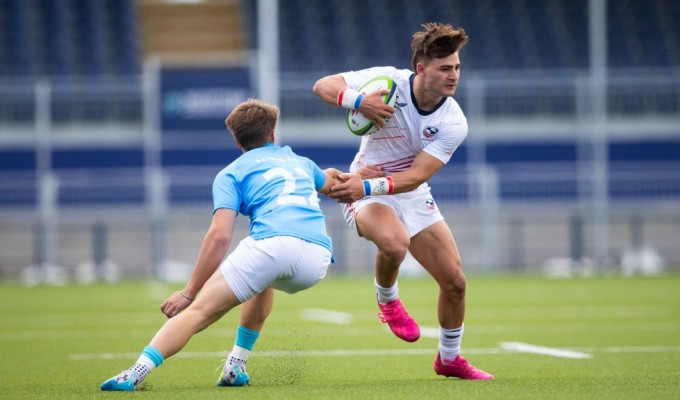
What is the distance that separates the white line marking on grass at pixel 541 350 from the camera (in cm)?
856

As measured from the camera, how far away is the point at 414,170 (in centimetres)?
729

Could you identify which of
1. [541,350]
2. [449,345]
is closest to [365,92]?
[449,345]

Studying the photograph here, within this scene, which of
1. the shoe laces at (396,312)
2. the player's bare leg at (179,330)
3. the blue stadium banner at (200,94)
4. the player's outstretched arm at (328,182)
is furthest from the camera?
the blue stadium banner at (200,94)

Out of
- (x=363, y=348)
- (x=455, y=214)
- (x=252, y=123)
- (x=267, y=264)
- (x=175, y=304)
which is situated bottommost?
(x=455, y=214)

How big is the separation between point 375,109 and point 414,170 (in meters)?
0.47

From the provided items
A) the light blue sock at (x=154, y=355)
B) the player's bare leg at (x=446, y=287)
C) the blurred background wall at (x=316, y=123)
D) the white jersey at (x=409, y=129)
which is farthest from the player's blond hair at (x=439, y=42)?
the blurred background wall at (x=316, y=123)

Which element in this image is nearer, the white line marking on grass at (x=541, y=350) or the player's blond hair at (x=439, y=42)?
the player's blond hair at (x=439, y=42)

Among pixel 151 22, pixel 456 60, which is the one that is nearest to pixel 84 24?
pixel 151 22

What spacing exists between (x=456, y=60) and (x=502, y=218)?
1663cm

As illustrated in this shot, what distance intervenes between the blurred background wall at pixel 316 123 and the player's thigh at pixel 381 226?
14.3 m

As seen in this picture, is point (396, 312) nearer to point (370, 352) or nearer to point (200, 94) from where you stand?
point (370, 352)

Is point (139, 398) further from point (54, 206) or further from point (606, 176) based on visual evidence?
point (606, 176)

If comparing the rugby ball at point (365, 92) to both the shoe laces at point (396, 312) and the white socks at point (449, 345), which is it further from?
the white socks at point (449, 345)

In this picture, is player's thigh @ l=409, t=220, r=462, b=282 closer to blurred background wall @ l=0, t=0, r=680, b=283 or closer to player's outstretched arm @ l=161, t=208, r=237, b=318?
player's outstretched arm @ l=161, t=208, r=237, b=318
